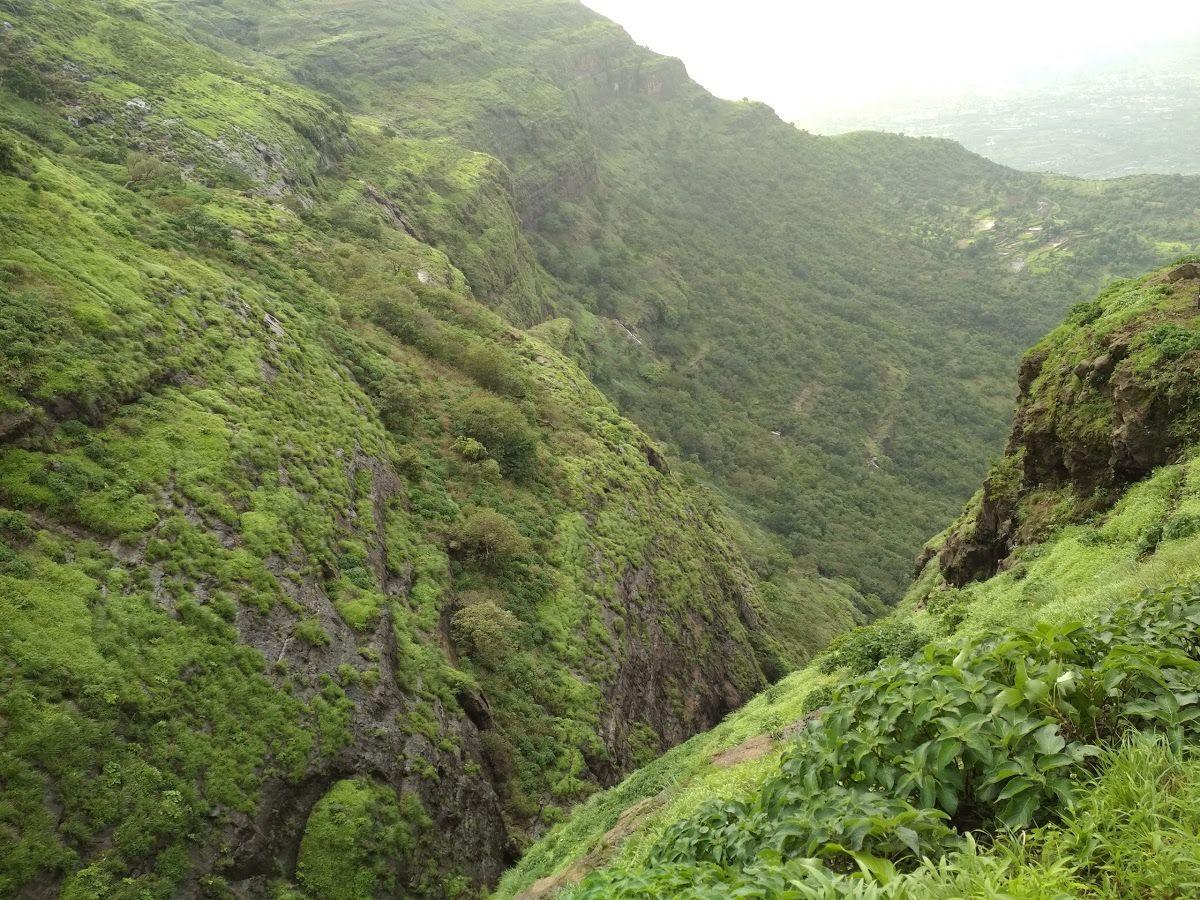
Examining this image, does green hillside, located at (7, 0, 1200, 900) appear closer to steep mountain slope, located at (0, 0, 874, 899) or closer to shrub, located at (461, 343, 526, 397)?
steep mountain slope, located at (0, 0, 874, 899)

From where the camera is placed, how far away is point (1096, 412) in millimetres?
16656

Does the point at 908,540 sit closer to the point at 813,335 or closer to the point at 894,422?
the point at 894,422

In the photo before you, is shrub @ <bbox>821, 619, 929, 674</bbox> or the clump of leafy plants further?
shrub @ <bbox>821, 619, 929, 674</bbox>

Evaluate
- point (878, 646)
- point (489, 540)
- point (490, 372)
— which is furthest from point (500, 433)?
point (878, 646)

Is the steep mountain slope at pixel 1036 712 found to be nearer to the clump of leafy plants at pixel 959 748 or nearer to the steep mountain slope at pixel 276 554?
the clump of leafy plants at pixel 959 748

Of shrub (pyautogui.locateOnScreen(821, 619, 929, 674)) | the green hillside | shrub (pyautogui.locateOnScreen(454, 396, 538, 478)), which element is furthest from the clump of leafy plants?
shrub (pyautogui.locateOnScreen(454, 396, 538, 478))

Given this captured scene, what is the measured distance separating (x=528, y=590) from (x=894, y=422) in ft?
346

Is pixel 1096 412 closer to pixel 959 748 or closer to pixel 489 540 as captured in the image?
pixel 959 748

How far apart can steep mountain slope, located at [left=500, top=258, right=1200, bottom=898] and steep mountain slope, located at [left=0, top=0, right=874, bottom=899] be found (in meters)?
6.03

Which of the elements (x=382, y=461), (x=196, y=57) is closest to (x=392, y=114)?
(x=196, y=57)

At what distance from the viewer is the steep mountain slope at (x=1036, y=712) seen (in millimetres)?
4035

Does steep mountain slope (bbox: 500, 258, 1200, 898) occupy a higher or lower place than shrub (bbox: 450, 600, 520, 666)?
higher

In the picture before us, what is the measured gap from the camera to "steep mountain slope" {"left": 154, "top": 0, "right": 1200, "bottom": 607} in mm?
100125

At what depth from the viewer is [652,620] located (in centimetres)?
3341
